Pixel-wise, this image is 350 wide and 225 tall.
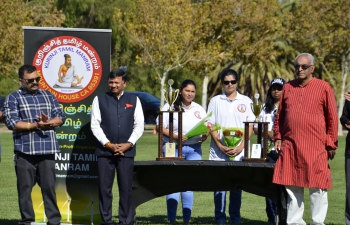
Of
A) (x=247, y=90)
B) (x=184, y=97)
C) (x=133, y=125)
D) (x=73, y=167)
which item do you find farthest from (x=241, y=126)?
(x=247, y=90)

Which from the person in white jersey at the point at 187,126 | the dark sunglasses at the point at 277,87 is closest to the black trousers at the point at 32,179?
the person in white jersey at the point at 187,126

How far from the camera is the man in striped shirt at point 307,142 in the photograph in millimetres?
8656

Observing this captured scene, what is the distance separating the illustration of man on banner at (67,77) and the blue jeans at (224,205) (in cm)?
236

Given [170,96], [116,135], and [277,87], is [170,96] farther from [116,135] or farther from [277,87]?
[277,87]

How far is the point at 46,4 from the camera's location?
140 feet

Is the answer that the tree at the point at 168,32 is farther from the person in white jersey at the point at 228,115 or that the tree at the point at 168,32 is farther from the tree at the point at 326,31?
the person in white jersey at the point at 228,115

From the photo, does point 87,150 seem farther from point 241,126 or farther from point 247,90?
point 247,90

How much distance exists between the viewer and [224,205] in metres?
10.9

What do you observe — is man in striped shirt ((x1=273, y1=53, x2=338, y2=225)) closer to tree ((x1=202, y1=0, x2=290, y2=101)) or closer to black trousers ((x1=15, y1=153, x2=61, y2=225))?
black trousers ((x1=15, y1=153, x2=61, y2=225))

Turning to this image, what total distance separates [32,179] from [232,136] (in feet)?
8.22

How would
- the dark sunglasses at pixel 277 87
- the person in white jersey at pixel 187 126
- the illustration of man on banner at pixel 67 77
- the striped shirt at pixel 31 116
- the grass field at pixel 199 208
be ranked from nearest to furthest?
the striped shirt at pixel 31 116
the dark sunglasses at pixel 277 87
the illustration of man on banner at pixel 67 77
the person in white jersey at pixel 187 126
the grass field at pixel 199 208

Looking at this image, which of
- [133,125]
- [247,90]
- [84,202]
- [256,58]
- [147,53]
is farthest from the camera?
[247,90]

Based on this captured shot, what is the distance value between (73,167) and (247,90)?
44.6 m

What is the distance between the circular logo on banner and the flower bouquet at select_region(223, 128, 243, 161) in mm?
1761
